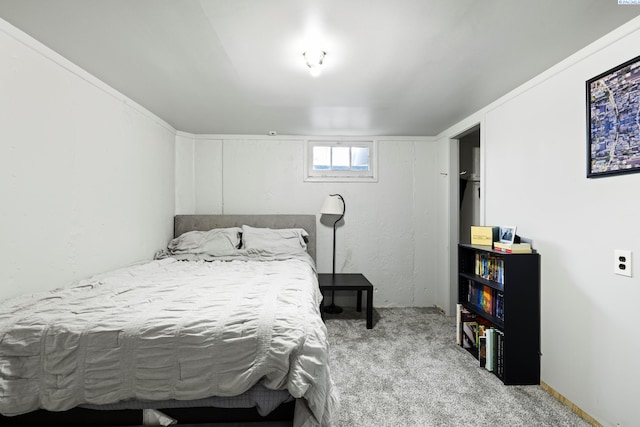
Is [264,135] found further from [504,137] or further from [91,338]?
[91,338]

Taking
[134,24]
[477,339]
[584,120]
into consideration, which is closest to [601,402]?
[477,339]

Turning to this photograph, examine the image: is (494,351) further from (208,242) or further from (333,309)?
(208,242)

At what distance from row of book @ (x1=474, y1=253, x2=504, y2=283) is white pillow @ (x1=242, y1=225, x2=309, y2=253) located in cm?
186

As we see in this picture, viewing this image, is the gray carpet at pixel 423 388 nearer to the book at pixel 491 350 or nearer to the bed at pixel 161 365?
the book at pixel 491 350

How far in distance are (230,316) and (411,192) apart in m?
3.32

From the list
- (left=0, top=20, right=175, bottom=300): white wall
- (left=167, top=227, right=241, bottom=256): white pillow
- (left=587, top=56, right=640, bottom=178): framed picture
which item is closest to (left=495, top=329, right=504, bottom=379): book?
(left=587, top=56, right=640, bottom=178): framed picture

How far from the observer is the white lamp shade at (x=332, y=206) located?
409 centimetres

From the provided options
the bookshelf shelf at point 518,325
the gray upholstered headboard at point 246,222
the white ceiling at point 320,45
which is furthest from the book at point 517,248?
the gray upholstered headboard at point 246,222

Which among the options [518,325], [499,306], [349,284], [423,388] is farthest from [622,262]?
[349,284]

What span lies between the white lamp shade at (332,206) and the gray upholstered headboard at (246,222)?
22 cm

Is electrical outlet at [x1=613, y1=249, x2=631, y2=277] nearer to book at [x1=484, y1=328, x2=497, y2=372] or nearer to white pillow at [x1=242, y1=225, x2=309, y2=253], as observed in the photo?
book at [x1=484, y1=328, x2=497, y2=372]

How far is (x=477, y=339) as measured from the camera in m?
2.85

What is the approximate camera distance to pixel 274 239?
3.83 meters

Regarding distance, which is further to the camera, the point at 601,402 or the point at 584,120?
the point at 584,120
